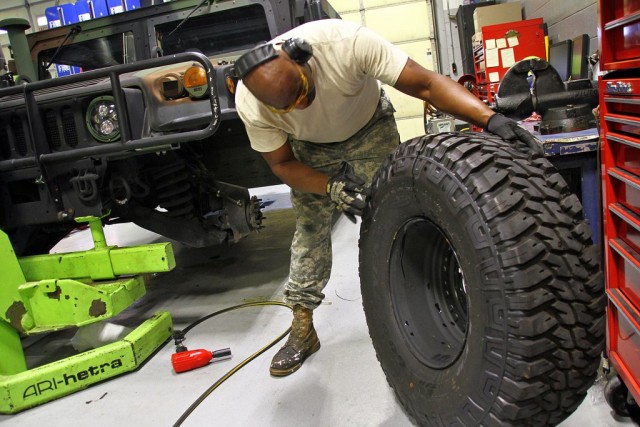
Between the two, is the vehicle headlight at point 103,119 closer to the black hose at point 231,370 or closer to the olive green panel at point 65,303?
the olive green panel at point 65,303

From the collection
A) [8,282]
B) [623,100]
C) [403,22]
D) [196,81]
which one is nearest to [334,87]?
[196,81]

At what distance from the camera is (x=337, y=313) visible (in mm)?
2707

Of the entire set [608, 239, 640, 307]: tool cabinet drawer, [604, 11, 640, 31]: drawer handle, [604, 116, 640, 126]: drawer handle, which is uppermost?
[604, 11, 640, 31]: drawer handle

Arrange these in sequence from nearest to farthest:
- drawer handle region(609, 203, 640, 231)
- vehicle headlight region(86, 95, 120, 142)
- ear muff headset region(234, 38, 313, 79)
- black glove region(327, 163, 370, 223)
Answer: drawer handle region(609, 203, 640, 231) → ear muff headset region(234, 38, 313, 79) → black glove region(327, 163, 370, 223) → vehicle headlight region(86, 95, 120, 142)

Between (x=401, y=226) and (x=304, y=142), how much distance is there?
3.11 feet

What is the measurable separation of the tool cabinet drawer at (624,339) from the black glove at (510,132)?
0.62 m

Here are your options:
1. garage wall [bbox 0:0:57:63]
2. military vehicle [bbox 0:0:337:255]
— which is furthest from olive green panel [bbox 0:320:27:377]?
garage wall [bbox 0:0:57:63]

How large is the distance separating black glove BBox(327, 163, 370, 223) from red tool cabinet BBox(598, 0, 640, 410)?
2.65ft

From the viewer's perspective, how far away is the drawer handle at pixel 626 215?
4.67 feet

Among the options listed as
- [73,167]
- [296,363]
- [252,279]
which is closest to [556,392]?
[296,363]

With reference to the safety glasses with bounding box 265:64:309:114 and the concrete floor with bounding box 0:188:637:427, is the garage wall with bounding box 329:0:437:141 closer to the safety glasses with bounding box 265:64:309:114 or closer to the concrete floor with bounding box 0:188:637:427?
the concrete floor with bounding box 0:188:637:427

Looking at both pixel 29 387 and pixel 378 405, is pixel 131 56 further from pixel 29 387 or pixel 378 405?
pixel 378 405

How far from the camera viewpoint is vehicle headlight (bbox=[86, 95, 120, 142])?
241 cm

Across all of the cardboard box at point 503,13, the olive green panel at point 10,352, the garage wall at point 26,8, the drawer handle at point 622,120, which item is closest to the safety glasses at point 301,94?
the drawer handle at point 622,120
